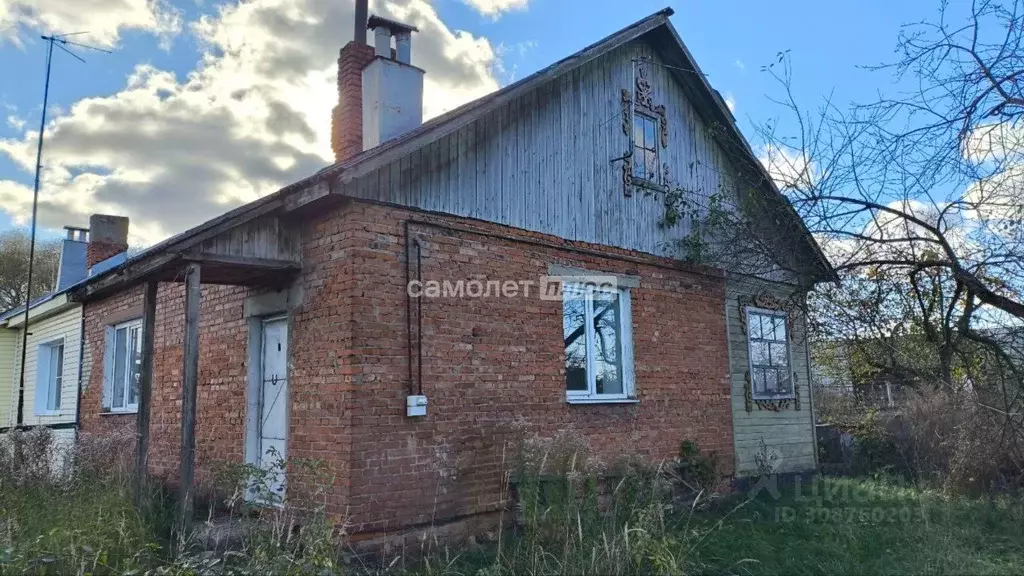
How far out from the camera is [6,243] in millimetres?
31312

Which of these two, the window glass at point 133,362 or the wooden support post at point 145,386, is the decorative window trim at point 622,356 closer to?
the wooden support post at point 145,386

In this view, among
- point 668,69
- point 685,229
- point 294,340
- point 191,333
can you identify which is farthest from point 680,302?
point 191,333

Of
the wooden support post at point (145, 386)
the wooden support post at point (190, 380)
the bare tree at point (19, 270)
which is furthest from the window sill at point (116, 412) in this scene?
the bare tree at point (19, 270)

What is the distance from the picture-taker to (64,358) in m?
13.3

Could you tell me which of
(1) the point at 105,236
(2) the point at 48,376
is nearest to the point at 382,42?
(1) the point at 105,236

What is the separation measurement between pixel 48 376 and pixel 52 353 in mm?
493

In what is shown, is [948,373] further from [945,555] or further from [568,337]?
[568,337]

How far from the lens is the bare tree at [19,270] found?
3070 cm

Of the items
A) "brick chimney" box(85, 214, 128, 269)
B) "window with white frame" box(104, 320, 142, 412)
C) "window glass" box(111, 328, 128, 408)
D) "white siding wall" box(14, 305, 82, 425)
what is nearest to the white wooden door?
"window with white frame" box(104, 320, 142, 412)

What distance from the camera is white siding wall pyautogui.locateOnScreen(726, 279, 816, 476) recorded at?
11070mm

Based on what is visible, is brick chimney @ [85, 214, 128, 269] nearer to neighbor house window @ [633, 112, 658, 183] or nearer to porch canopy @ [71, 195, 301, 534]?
porch canopy @ [71, 195, 301, 534]

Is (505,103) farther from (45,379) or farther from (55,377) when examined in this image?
(45,379)

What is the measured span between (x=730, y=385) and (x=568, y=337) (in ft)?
11.6

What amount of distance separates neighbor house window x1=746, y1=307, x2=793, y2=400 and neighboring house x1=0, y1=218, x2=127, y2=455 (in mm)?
10889
